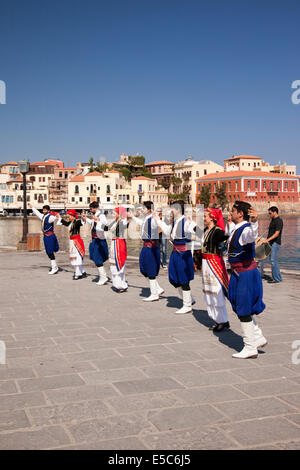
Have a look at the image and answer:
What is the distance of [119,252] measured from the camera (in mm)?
9727

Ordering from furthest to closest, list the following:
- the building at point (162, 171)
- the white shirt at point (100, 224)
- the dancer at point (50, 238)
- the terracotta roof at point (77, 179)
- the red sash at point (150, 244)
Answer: the building at point (162, 171) → the terracotta roof at point (77, 179) → the dancer at point (50, 238) → the white shirt at point (100, 224) → the red sash at point (150, 244)

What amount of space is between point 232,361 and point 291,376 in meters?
0.72

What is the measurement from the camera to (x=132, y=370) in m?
4.94

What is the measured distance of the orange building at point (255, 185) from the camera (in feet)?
300

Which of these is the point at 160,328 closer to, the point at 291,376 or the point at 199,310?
the point at 199,310

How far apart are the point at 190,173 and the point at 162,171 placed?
1131cm

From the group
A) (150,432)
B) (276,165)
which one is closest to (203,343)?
(150,432)

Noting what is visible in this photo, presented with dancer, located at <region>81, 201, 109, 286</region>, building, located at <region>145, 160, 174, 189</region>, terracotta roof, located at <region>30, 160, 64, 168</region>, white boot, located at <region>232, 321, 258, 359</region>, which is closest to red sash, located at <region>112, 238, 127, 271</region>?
dancer, located at <region>81, 201, 109, 286</region>

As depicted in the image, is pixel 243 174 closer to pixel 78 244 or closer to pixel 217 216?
pixel 78 244

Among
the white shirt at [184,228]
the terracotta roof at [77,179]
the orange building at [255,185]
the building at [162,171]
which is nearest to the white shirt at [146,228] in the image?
the white shirt at [184,228]

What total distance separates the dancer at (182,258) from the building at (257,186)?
81629 millimetres

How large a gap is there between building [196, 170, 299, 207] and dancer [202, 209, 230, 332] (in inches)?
3259

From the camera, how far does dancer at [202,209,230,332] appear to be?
6477mm

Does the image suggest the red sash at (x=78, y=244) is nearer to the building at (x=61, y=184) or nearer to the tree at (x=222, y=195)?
the building at (x=61, y=184)
